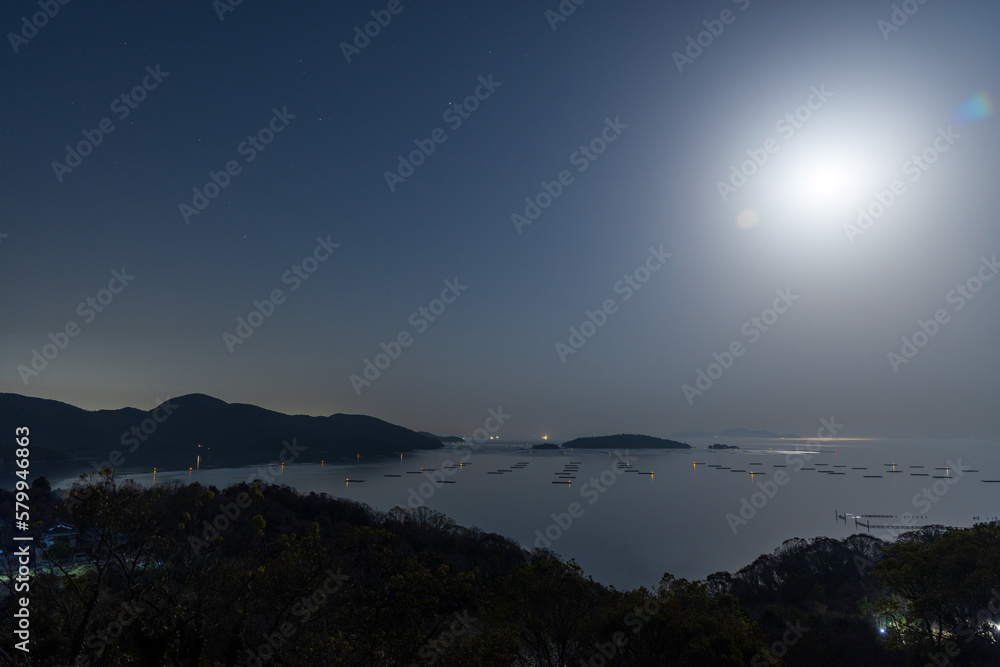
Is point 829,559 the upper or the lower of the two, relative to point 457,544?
lower

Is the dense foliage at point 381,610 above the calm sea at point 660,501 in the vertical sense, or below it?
above

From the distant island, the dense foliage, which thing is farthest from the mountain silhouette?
the dense foliage

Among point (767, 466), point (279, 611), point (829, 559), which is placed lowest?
point (767, 466)

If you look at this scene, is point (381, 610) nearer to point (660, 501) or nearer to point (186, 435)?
point (660, 501)

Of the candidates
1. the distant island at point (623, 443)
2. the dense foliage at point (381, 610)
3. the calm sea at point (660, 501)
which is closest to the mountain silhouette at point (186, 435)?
the calm sea at point (660, 501)

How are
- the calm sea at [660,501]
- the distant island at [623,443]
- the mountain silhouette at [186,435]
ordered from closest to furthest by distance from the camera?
the calm sea at [660,501]
the mountain silhouette at [186,435]
the distant island at [623,443]

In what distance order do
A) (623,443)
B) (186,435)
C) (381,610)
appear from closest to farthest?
(381,610), (186,435), (623,443)

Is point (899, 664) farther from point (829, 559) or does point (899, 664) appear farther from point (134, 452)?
point (134, 452)

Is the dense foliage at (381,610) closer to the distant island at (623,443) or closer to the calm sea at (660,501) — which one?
the calm sea at (660,501)

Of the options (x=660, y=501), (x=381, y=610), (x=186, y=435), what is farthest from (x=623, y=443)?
(x=381, y=610)

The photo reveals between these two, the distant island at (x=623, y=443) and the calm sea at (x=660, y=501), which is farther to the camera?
the distant island at (x=623, y=443)

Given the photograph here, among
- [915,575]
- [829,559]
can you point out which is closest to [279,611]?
[915,575]
